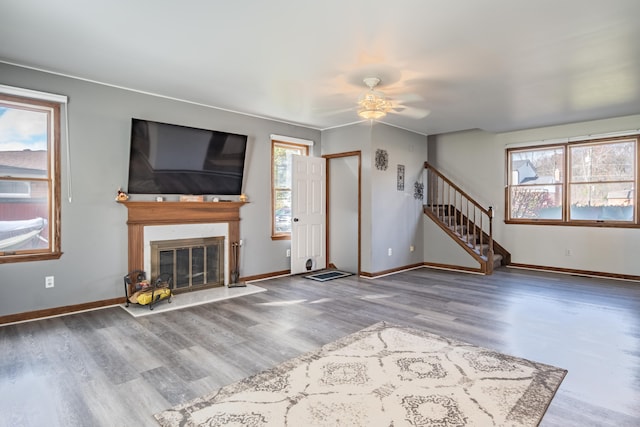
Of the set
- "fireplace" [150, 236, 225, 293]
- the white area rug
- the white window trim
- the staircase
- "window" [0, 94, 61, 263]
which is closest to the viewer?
"window" [0, 94, 61, 263]

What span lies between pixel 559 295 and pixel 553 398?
3.01m

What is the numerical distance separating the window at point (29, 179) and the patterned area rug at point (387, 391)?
2837mm

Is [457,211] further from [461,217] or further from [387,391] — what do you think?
[387,391]

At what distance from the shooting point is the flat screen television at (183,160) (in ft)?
14.5

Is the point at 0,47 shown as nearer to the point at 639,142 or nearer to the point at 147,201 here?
the point at 147,201

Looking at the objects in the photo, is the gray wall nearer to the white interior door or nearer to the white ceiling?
the white ceiling

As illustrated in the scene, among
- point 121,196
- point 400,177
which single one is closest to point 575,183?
point 400,177

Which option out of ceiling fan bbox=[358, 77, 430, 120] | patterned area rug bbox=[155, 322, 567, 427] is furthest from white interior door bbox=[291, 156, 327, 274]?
patterned area rug bbox=[155, 322, 567, 427]

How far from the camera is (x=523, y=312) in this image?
4043 mm

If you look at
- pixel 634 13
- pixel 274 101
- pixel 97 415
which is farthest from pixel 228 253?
pixel 634 13

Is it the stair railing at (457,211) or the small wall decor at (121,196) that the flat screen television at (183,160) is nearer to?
the small wall decor at (121,196)

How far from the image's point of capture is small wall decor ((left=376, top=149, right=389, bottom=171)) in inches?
239

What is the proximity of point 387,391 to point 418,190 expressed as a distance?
515 centimetres

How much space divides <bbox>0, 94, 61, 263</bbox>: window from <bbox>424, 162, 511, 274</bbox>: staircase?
5.92 metres
